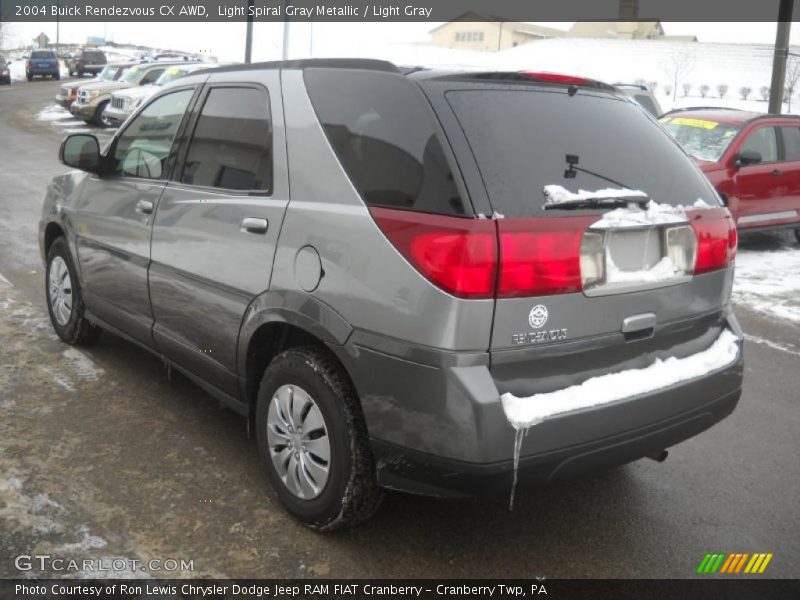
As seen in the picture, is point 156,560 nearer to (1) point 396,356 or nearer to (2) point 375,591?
(2) point 375,591

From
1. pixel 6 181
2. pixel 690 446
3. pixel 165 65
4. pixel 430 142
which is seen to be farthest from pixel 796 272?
pixel 165 65

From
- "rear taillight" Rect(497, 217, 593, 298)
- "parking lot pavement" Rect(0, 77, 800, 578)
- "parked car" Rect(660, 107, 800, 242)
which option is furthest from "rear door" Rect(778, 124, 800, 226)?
"rear taillight" Rect(497, 217, 593, 298)

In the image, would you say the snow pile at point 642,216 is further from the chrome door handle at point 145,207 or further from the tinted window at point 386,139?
the chrome door handle at point 145,207

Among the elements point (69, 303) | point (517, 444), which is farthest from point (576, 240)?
point (69, 303)

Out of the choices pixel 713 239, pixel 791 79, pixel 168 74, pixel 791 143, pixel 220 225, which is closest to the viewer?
pixel 713 239

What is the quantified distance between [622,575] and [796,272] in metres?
6.86

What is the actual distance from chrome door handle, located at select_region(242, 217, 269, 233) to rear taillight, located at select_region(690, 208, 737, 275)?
171 centimetres

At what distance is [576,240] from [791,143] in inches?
353

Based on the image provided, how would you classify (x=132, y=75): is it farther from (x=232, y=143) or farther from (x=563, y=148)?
(x=563, y=148)

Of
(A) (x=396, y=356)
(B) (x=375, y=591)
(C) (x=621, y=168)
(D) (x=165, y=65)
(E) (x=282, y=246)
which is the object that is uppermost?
(D) (x=165, y=65)

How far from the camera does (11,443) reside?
3838 millimetres

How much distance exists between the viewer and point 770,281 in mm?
8203

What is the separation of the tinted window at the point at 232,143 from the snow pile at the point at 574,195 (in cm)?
123

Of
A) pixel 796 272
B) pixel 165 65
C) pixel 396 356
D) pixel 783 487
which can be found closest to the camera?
pixel 396 356
